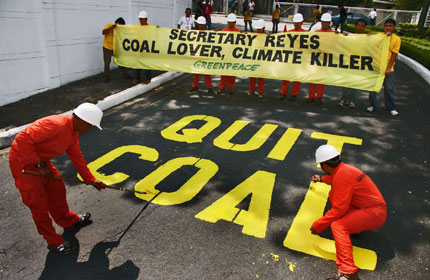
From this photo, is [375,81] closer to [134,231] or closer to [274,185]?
[274,185]

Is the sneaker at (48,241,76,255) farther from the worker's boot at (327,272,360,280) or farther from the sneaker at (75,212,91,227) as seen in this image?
the worker's boot at (327,272,360,280)

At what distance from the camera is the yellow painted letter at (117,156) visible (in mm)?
5156

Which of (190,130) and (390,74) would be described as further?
(390,74)

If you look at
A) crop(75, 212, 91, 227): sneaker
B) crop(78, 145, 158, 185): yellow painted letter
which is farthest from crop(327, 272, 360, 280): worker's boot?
crop(78, 145, 158, 185): yellow painted letter

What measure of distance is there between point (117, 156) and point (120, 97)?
3.25m

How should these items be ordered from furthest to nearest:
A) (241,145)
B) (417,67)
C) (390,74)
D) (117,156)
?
(417,67) → (390,74) → (241,145) → (117,156)

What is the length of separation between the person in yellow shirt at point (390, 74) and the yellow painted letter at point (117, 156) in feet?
18.0

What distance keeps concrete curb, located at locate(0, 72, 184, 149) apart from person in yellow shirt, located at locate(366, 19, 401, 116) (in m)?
5.99

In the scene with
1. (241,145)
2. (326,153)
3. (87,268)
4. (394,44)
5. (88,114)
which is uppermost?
(394,44)

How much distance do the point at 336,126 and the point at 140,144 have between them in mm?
4192

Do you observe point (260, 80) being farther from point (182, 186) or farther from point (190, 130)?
point (182, 186)

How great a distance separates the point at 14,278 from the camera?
132 inches

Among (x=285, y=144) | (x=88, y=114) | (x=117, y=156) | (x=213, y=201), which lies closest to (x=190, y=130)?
(x=117, y=156)

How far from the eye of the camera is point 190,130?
7.00 m
